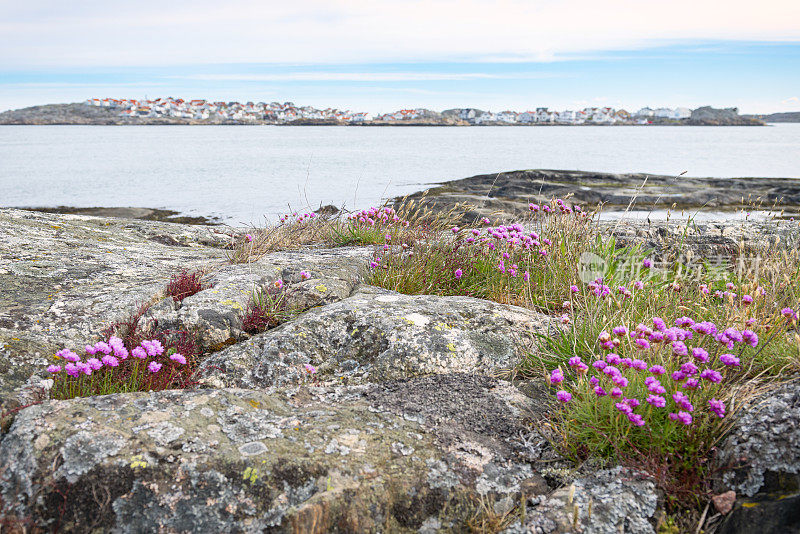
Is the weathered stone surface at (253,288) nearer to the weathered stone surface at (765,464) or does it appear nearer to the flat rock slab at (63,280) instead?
the flat rock slab at (63,280)

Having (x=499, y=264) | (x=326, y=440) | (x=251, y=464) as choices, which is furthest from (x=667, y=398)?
(x=499, y=264)

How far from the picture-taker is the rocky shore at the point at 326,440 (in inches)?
89.9

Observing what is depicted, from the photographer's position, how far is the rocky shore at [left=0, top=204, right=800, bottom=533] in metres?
2.28

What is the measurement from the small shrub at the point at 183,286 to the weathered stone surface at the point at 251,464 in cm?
191

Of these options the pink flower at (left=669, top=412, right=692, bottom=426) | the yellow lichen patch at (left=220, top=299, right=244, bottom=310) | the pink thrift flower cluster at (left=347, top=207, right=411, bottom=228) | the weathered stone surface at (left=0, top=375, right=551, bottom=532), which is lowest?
the weathered stone surface at (left=0, top=375, right=551, bottom=532)

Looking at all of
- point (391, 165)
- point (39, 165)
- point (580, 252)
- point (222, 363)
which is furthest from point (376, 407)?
point (39, 165)

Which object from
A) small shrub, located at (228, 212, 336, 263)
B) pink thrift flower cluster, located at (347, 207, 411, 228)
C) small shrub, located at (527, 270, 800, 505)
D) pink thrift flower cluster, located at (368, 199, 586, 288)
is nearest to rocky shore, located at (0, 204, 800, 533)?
small shrub, located at (527, 270, 800, 505)

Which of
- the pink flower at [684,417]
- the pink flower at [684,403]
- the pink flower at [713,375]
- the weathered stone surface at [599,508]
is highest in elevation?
the pink flower at [713,375]

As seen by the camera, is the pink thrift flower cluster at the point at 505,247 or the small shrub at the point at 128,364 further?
the pink thrift flower cluster at the point at 505,247

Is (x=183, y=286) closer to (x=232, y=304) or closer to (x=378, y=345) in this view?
(x=232, y=304)

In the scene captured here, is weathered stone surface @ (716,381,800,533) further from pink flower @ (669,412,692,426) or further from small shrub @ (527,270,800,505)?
pink flower @ (669,412,692,426)

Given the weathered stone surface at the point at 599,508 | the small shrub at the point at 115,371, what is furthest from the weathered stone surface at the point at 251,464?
the small shrub at the point at 115,371

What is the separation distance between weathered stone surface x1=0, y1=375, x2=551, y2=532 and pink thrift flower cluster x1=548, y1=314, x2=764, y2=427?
49cm

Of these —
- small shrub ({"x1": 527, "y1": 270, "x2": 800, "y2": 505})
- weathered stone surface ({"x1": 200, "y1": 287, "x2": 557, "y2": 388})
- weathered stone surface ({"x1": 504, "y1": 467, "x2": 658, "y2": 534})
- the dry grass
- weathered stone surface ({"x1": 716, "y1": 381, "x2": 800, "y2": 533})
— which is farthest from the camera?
the dry grass
